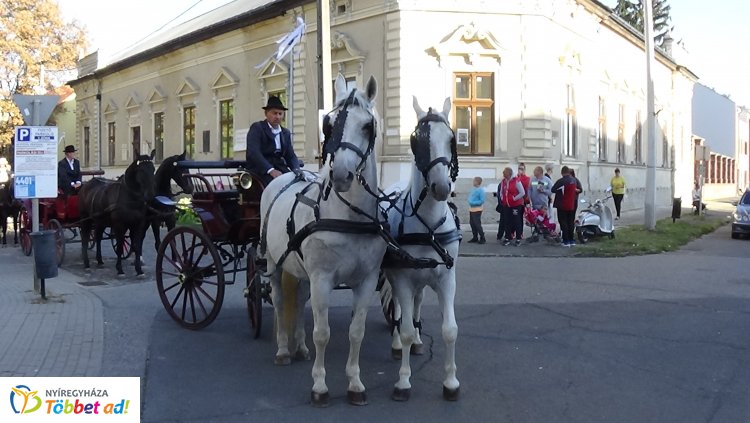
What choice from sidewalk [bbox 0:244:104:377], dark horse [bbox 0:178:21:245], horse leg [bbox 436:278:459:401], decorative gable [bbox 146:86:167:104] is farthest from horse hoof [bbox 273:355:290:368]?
decorative gable [bbox 146:86:167:104]

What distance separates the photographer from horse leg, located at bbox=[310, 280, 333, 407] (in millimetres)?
5191

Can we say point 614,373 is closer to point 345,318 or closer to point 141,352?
point 345,318

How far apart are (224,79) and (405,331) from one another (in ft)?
80.6

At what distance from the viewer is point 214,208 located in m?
7.82

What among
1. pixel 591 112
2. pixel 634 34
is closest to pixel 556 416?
pixel 591 112

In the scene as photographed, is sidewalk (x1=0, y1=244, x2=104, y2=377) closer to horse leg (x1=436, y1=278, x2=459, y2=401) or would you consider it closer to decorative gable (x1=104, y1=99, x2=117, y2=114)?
horse leg (x1=436, y1=278, x2=459, y2=401)

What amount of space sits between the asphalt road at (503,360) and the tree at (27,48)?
32.4m

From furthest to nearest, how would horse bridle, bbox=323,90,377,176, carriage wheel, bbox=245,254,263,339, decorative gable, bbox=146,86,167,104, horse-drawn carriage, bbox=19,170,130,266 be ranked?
decorative gable, bbox=146,86,167,104 < horse-drawn carriage, bbox=19,170,130,266 < carriage wheel, bbox=245,254,263,339 < horse bridle, bbox=323,90,377,176

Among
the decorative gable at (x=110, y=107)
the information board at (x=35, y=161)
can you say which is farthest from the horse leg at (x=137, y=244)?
the decorative gable at (x=110, y=107)

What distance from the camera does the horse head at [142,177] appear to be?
1172 centimetres

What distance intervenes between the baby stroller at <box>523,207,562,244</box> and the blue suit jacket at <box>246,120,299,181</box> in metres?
10.5

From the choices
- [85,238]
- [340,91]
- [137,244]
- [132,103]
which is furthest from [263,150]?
[132,103]

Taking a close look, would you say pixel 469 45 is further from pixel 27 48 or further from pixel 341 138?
pixel 27 48

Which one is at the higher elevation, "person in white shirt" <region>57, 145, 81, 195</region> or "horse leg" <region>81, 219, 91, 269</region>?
"person in white shirt" <region>57, 145, 81, 195</region>
